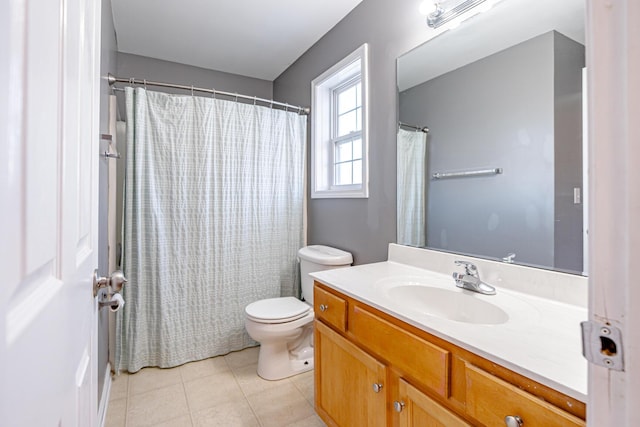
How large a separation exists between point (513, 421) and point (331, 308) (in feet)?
2.53

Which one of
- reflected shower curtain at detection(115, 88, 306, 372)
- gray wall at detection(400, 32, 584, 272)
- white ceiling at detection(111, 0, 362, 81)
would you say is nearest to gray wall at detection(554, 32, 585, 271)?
gray wall at detection(400, 32, 584, 272)

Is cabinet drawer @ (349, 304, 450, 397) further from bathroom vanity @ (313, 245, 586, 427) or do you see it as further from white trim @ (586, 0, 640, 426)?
white trim @ (586, 0, 640, 426)

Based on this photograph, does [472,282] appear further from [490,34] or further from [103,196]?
[103,196]

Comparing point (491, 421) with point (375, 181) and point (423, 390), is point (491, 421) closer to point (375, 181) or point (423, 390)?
point (423, 390)

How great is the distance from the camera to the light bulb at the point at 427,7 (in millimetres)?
1419

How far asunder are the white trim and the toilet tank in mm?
1629

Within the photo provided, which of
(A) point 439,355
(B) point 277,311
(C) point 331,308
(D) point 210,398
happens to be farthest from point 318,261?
(A) point 439,355

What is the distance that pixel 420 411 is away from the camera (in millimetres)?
896

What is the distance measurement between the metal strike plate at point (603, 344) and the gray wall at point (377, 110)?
4.42 feet

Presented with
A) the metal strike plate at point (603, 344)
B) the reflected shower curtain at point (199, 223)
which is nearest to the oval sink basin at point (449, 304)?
the metal strike plate at point (603, 344)

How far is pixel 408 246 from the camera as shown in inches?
64.5

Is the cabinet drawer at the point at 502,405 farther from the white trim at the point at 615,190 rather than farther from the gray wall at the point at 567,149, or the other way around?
the gray wall at the point at 567,149

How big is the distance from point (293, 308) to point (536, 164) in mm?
1574

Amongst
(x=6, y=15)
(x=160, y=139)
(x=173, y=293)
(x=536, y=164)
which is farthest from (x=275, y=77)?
(x=6, y=15)
